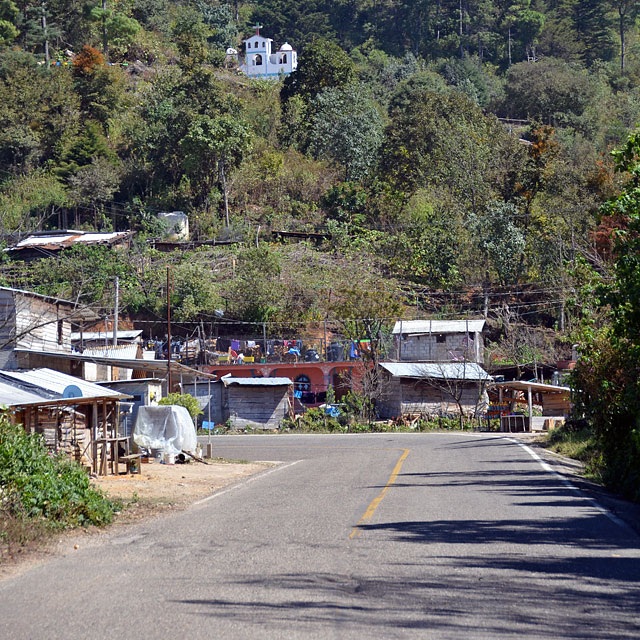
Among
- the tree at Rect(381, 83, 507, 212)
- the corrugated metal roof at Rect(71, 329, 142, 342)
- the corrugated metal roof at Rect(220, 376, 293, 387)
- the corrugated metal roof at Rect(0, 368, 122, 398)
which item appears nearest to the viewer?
the corrugated metal roof at Rect(0, 368, 122, 398)

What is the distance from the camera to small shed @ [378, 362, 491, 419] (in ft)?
154

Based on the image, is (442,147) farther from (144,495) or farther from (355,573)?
(355,573)

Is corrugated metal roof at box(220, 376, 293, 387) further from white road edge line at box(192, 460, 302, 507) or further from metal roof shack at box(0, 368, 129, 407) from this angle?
metal roof shack at box(0, 368, 129, 407)

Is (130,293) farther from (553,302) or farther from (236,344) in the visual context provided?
(553,302)

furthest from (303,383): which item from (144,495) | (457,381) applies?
(144,495)

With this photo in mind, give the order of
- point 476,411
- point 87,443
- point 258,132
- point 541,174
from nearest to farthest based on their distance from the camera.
A: point 87,443
point 476,411
point 541,174
point 258,132

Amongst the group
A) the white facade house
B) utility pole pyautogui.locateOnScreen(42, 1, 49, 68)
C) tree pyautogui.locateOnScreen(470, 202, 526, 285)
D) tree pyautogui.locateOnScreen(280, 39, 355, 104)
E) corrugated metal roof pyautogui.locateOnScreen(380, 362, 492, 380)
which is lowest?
corrugated metal roof pyautogui.locateOnScreen(380, 362, 492, 380)

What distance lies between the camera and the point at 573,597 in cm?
792

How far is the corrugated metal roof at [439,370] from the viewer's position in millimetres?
46500

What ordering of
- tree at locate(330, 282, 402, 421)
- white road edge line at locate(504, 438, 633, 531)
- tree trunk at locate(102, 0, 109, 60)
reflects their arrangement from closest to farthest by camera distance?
white road edge line at locate(504, 438, 633, 531), tree at locate(330, 282, 402, 421), tree trunk at locate(102, 0, 109, 60)

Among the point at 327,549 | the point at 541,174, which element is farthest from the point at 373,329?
the point at 327,549

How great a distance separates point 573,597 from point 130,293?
48.4m

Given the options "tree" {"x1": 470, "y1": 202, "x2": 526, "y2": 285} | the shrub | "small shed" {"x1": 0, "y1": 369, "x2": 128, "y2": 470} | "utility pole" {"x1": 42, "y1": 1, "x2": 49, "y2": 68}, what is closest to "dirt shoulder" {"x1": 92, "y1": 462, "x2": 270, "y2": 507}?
"small shed" {"x1": 0, "y1": 369, "x2": 128, "y2": 470}

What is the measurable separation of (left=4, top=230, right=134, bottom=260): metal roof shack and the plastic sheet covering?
98.4 feet
